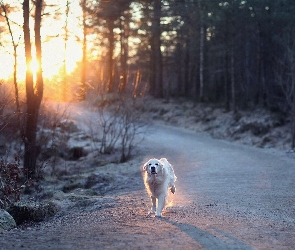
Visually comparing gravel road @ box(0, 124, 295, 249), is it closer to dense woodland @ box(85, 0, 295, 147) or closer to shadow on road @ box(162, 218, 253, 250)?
shadow on road @ box(162, 218, 253, 250)

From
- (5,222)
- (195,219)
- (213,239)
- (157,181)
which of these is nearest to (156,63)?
(157,181)

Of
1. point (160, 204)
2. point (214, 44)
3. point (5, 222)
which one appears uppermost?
point (214, 44)

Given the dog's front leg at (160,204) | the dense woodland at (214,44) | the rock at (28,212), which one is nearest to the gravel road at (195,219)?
the dog's front leg at (160,204)

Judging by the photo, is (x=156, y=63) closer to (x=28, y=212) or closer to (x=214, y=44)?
(x=214, y=44)

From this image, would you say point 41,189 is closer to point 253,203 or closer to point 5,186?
point 5,186

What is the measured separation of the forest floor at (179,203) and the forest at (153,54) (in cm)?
271

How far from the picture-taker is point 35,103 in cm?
1742

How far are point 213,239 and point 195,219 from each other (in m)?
1.54

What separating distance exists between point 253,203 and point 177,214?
2.49 metres

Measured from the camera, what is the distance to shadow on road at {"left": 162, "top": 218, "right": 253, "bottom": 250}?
6.70 metres

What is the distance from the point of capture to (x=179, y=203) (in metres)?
10.9

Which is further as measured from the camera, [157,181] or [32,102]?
[32,102]

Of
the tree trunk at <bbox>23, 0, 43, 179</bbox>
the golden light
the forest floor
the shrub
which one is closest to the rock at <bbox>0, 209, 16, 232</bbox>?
the forest floor

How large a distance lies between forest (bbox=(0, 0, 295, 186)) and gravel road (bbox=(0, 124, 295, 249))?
3.97 metres
